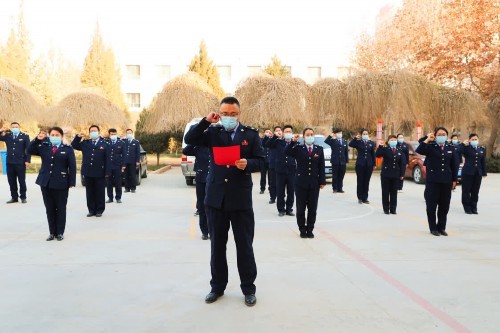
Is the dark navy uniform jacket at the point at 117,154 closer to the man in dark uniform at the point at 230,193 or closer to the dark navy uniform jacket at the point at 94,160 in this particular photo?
the dark navy uniform jacket at the point at 94,160

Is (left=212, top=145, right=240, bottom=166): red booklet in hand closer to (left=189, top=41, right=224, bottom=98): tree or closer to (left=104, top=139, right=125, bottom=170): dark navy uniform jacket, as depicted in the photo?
(left=104, top=139, right=125, bottom=170): dark navy uniform jacket

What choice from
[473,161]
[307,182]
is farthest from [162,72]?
[307,182]

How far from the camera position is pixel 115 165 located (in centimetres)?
1266

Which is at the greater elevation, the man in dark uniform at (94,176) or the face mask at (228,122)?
the face mask at (228,122)

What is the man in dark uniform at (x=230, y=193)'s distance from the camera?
4.53m

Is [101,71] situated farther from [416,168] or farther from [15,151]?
[416,168]

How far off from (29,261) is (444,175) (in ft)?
22.0

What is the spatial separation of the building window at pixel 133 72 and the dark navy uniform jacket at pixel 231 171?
53.8m

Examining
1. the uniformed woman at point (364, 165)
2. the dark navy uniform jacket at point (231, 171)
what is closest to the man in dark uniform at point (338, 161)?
the uniformed woman at point (364, 165)

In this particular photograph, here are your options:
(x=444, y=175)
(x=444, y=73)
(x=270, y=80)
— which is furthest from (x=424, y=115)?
(x=444, y=175)

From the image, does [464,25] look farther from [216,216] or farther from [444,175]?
[216,216]

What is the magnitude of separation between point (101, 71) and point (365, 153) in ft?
125

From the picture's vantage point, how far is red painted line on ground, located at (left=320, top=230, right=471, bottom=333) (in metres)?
3.99

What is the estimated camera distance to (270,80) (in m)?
23.7
